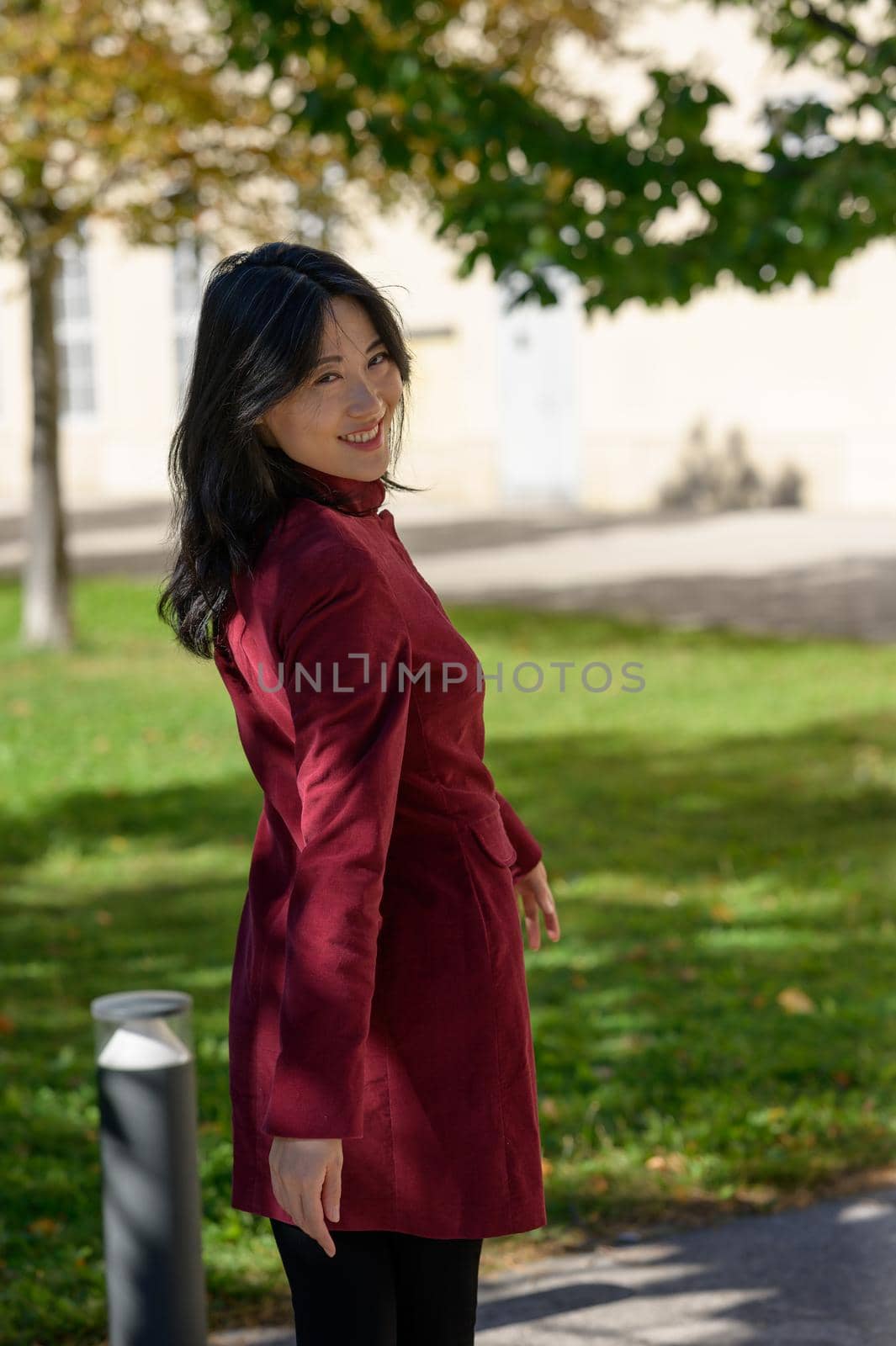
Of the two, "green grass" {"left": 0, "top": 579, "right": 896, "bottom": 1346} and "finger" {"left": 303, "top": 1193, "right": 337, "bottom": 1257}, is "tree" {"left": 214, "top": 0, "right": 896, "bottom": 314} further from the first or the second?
"finger" {"left": 303, "top": 1193, "right": 337, "bottom": 1257}

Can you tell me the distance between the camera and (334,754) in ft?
6.14

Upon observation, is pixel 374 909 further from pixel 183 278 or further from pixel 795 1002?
pixel 183 278

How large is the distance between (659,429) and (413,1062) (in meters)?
21.9

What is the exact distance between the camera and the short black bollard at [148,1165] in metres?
2.85

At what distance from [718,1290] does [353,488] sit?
6.85 ft

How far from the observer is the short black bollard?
2.85 m

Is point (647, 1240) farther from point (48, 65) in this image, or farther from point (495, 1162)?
point (48, 65)

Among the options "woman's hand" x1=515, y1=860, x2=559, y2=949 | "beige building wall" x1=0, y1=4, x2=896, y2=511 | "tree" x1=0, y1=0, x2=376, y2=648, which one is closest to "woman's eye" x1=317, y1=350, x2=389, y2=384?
"woman's hand" x1=515, y1=860, x2=559, y2=949

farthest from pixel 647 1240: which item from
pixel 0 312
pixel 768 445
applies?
pixel 0 312

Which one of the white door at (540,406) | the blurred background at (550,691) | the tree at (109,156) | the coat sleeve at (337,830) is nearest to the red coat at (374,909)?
the coat sleeve at (337,830)

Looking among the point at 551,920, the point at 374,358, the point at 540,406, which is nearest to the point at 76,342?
the point at 540,406

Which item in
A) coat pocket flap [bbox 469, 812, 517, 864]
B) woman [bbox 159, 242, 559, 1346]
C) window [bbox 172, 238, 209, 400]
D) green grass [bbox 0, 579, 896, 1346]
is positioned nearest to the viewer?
woman [bbox 159, 242, 559, 1346]

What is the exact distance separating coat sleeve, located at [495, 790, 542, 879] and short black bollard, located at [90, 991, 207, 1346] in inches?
28.7

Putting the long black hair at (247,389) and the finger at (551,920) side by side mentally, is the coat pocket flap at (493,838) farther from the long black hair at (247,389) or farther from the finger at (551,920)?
the finger at (551,920)
